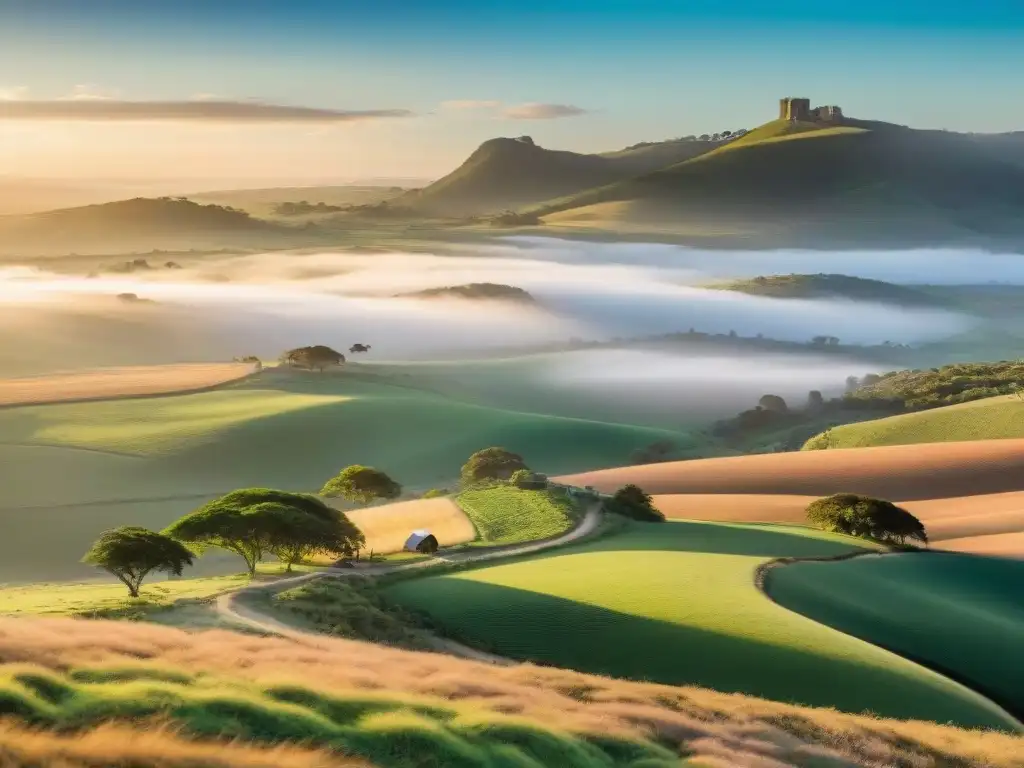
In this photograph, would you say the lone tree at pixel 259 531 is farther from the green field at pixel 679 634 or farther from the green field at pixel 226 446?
the green field at pixel 226 446

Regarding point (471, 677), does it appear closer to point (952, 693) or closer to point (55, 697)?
point (55, 697)

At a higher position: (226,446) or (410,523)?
(410,523)

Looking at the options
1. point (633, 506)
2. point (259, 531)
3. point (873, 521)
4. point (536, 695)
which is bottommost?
point (873, 521)

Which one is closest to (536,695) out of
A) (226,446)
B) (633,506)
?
(633,506)

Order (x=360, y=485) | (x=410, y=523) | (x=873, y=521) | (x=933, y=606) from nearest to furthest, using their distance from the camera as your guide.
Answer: (x=933, y=606) → (x=873, y=521) → (x=410, y=523) → (x=360, y=485)

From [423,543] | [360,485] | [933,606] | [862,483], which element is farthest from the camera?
[862,483]

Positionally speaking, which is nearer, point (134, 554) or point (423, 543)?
point (134, 554)

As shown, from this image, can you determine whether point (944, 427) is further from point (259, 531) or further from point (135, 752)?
point (135, 752)

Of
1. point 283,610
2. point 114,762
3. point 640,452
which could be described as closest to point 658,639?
point 283,610
